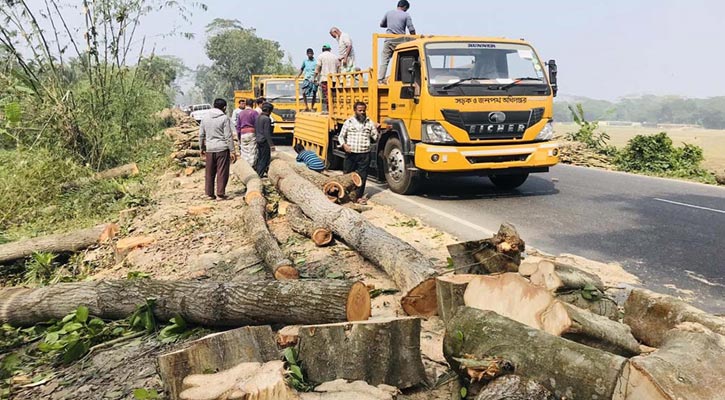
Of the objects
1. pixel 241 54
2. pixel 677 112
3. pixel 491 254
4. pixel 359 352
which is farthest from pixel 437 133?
pixel 677 112

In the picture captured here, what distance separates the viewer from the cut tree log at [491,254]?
4.14 meters

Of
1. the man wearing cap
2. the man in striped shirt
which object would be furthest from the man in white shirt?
the man in striped shirt

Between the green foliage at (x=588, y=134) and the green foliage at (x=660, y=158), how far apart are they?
55.7 inches

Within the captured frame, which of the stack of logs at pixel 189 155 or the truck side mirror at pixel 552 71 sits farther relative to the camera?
the stack of logs at pixel 189 155

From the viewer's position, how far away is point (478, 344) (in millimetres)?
2834

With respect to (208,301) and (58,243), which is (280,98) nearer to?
(58,243)

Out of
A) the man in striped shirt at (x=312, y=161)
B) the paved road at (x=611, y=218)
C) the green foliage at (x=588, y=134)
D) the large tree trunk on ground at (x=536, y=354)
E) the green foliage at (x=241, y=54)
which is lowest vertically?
the paved road at (x=611, y=218)

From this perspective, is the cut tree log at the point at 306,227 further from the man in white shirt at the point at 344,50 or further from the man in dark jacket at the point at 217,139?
the man in white shirt at the point at 344,50

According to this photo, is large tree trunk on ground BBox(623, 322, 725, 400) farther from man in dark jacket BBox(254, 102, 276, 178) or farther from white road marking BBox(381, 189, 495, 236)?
man in dark jacket BBox(254, 102, 276, 178)

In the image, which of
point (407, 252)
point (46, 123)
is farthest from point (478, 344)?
point (46, 123)

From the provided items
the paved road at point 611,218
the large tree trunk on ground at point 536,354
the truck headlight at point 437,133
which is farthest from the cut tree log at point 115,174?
the large tree trunk on ground at point 536,354

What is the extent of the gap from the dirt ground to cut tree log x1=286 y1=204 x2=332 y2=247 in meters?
0.11

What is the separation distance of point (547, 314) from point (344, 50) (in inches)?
395

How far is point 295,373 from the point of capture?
3.02 meters
